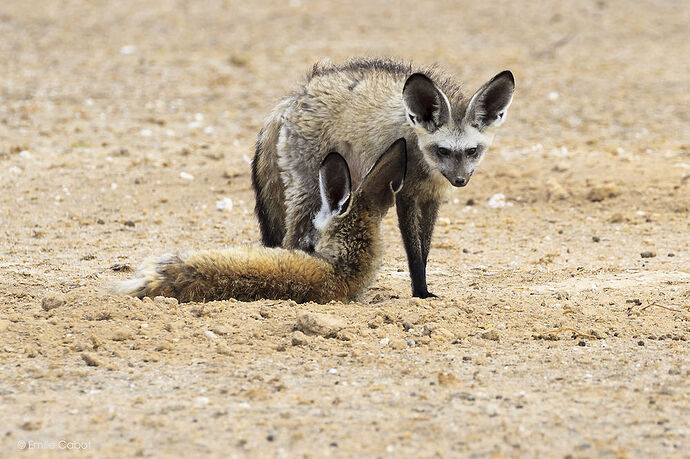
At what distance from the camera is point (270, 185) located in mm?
8203

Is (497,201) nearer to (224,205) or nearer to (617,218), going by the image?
(617,218)

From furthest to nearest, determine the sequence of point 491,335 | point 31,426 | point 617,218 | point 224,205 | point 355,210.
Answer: point 224,205
point 617,218
point 355,210
point 491,335
point 31,426

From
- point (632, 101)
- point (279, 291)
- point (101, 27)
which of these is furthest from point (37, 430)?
point (101, 27)

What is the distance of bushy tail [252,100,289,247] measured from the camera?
8109 millimetres

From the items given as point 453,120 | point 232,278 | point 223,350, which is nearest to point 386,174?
point 453,120

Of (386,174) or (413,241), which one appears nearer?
(386,174)

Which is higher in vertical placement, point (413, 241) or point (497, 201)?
point (413, 241)

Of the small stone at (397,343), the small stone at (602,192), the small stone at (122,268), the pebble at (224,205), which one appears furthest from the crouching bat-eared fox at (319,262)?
the small stone at (602,192)

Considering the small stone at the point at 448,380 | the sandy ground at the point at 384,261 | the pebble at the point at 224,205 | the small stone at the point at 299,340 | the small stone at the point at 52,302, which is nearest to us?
the sandy ground at the point at 384,261

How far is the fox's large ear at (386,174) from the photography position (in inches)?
273

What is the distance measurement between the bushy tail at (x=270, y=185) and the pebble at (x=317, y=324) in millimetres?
2313

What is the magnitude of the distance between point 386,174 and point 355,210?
0.36m

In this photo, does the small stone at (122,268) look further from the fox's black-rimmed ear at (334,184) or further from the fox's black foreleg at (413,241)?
the fox's black foreleg at (413,241)

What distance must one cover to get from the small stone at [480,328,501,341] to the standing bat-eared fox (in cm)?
128
